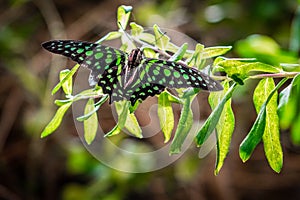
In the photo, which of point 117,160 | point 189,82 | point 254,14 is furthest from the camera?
point 254,14

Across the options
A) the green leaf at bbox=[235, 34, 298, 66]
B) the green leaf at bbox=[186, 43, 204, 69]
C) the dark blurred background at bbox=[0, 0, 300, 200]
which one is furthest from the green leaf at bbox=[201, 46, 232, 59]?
the dark blurred background at bbox=[0, 0, 300, 200]

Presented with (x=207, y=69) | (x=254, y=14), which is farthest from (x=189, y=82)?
(x=254, y=14)

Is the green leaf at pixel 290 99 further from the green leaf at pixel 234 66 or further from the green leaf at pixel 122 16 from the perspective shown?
the green leaf at pixel 122 16

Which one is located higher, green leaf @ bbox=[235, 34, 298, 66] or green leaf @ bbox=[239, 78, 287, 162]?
green leaf @ bbox=[235, 34, 298, 66]

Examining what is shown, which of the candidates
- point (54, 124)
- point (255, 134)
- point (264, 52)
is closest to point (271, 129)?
point (255, 134)

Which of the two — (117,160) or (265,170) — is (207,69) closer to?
(117,160)

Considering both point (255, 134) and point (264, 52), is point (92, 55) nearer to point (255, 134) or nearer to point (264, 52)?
point (255, 134)

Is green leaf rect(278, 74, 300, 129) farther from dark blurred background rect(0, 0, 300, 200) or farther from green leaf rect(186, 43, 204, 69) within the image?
dark blurred background rect(0, 0, 300, 200)

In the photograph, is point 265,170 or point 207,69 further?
point 265,170
